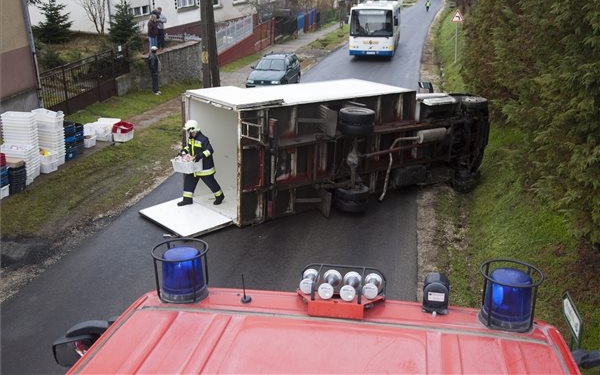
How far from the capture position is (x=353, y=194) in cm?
1166

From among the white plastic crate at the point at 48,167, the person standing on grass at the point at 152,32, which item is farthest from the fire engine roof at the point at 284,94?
the person standing on grass at the point at 152,32

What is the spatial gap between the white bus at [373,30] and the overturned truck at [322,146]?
18.7m

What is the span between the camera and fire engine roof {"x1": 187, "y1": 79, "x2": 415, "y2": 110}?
10.6m

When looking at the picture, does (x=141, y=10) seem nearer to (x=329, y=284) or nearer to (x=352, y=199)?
(x=352, y=199)

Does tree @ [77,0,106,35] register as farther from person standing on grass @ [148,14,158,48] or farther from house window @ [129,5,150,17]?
person standing on grass @ [148,14,158,48]

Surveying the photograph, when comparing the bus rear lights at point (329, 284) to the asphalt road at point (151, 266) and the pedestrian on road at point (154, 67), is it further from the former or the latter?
the pedestrian on road at point (154, 67)

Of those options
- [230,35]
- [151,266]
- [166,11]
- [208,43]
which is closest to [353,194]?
[151,266]

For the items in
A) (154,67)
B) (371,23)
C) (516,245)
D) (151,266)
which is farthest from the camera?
(371,23)

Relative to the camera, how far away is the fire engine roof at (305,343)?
3.47m

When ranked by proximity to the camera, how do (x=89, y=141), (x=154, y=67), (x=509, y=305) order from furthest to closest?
(x=154, y=67) → (x=89, y=141) → (x=509, y=305)

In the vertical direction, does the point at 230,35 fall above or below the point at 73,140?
above

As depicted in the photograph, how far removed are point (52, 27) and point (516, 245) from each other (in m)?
20.9

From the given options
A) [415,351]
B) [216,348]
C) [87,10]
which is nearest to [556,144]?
[415,351]

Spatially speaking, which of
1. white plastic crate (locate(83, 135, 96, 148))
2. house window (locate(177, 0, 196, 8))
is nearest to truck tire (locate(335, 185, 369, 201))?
white plastic crate (locate(83, 135, 96, 148))
